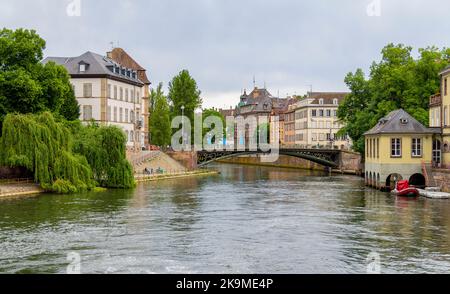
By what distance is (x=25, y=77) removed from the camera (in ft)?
177

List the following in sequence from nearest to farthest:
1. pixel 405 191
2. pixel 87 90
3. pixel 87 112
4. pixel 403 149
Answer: pixel 405 191
pixel 403 149
pixel 87 90
pixel 87 112

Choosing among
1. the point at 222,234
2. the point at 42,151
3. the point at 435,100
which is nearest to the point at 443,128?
the point at 435,100

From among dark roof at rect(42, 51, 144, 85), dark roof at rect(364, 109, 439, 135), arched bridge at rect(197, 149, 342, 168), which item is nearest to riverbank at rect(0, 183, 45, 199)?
dark roof at rect(364, 109, 439, 135)

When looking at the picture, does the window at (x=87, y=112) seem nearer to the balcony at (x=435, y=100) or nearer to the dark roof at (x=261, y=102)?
the balcony at (x=435, y=100)

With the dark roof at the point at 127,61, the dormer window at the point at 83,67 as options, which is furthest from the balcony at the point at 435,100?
the dark roof at the point at 127,61

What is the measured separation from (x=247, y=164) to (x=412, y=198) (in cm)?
7705

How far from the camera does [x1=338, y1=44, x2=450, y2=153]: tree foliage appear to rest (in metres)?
65.1

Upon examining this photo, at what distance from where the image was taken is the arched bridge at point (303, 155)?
91.0m

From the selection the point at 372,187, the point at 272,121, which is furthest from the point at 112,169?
the point at 272,121

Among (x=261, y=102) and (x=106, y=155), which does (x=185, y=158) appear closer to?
(x=106, y=155)

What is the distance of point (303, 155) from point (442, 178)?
133 ft
